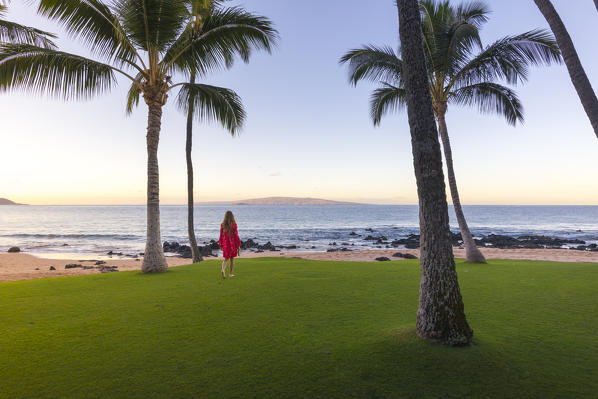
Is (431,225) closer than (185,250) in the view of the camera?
Yes

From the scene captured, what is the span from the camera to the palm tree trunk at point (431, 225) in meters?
3.71

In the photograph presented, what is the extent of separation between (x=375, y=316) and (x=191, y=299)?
3.64 meters

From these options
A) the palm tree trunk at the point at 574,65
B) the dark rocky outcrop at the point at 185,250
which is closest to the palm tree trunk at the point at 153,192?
the palm tree trunk at the point at 574,65

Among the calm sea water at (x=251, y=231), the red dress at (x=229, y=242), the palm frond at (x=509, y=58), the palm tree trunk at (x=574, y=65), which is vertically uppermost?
the palm frond at (x=509, y=58)

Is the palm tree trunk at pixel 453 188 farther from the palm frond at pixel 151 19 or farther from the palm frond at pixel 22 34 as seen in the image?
the palm frond at pixel 22 34

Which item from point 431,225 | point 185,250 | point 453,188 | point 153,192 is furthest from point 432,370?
point 185,250

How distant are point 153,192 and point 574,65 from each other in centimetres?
1033

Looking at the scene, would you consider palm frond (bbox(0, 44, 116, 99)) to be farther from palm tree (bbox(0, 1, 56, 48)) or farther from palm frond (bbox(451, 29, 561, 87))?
palm frond (bbox(451, 29, 561, 87))

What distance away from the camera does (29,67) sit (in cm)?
831

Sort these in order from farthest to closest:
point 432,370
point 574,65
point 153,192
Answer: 1. point 153,192
2. point 574,65
3. point 432,370

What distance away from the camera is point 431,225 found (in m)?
3.77

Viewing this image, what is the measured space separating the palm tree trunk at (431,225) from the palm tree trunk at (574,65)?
9.68ft

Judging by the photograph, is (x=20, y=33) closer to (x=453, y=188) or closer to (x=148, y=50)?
(x=148, y=50)

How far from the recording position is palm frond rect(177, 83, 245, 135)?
33.5ft
